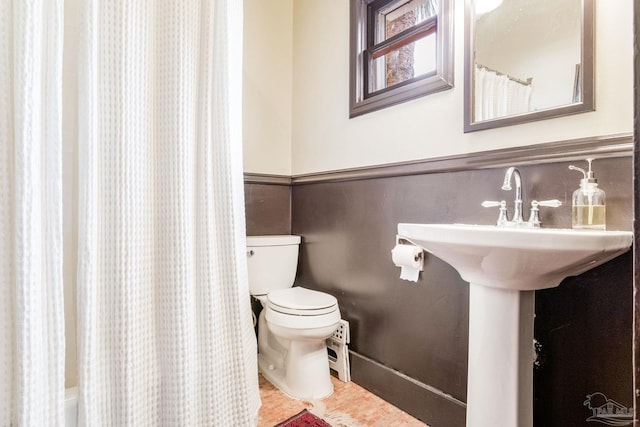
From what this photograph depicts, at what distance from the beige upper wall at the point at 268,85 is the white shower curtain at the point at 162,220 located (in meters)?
0.62

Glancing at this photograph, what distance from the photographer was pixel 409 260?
4.45 feet

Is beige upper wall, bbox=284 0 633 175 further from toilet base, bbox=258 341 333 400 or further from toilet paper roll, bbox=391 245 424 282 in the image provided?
toilet base, bbox=258 341 333 400

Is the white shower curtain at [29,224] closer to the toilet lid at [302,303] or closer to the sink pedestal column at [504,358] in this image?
the toilet lid at [302,303]

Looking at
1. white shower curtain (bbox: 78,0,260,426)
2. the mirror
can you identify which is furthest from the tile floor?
the mirror

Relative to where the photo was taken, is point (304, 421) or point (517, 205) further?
point (304, 421)

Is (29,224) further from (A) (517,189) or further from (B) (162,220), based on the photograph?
(A) (517,189)

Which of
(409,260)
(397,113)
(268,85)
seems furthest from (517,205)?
(268,85)

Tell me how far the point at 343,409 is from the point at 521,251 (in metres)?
1.10

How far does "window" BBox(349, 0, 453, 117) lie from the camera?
135 cm

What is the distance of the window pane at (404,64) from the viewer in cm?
144

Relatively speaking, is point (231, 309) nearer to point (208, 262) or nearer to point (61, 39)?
point (208, 262)

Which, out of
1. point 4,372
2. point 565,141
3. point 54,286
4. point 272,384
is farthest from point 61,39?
point 272,384

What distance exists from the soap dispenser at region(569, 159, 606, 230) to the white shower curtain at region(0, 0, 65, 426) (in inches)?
58.5

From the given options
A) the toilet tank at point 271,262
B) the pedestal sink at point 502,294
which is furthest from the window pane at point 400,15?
the toilet tank at point 271,262
